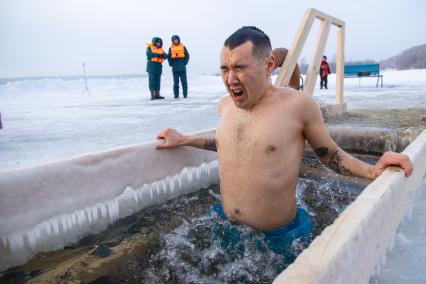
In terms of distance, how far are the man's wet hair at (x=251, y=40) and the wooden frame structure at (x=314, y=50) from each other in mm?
1984

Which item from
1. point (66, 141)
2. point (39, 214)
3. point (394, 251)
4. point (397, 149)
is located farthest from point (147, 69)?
point (394, 251)

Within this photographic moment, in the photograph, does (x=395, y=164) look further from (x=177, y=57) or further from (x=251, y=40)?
(x=177, y=57)

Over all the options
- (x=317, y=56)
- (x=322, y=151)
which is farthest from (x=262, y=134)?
(x=317, y=56)

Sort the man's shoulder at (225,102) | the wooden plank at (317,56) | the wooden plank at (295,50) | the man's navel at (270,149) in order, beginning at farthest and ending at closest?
1. the wooden plank at (317,56)
2. the wooden plank at (295,50)
3. the man's shoulder at (225,102)
4. the man's navel at (270,149)

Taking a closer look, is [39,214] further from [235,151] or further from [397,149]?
[397,149]

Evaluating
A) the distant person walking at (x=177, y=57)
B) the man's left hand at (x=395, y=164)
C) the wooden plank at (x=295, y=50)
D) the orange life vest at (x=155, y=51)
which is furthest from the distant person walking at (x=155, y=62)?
the man's left hand at (x=395, y=164)

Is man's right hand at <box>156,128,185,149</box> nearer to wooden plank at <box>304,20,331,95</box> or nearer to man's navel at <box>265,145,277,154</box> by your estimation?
man's navel at <box>265,145,277,154</box>

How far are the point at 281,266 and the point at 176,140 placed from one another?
3.44 feet

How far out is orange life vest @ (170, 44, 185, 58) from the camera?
841cm

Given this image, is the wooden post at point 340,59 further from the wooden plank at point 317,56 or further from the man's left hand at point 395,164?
the man's left hand at point 395,164

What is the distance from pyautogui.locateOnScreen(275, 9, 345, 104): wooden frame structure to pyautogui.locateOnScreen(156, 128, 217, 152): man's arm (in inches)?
61.4

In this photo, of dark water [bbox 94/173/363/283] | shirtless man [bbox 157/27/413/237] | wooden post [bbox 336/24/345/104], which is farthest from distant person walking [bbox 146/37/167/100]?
shirtless man [bbox 157/27/413/237]

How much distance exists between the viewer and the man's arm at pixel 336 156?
147 centimetres

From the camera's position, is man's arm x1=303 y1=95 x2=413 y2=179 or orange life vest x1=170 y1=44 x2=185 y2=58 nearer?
man's arm x1=303 y1=95 x2=413 y2=179
